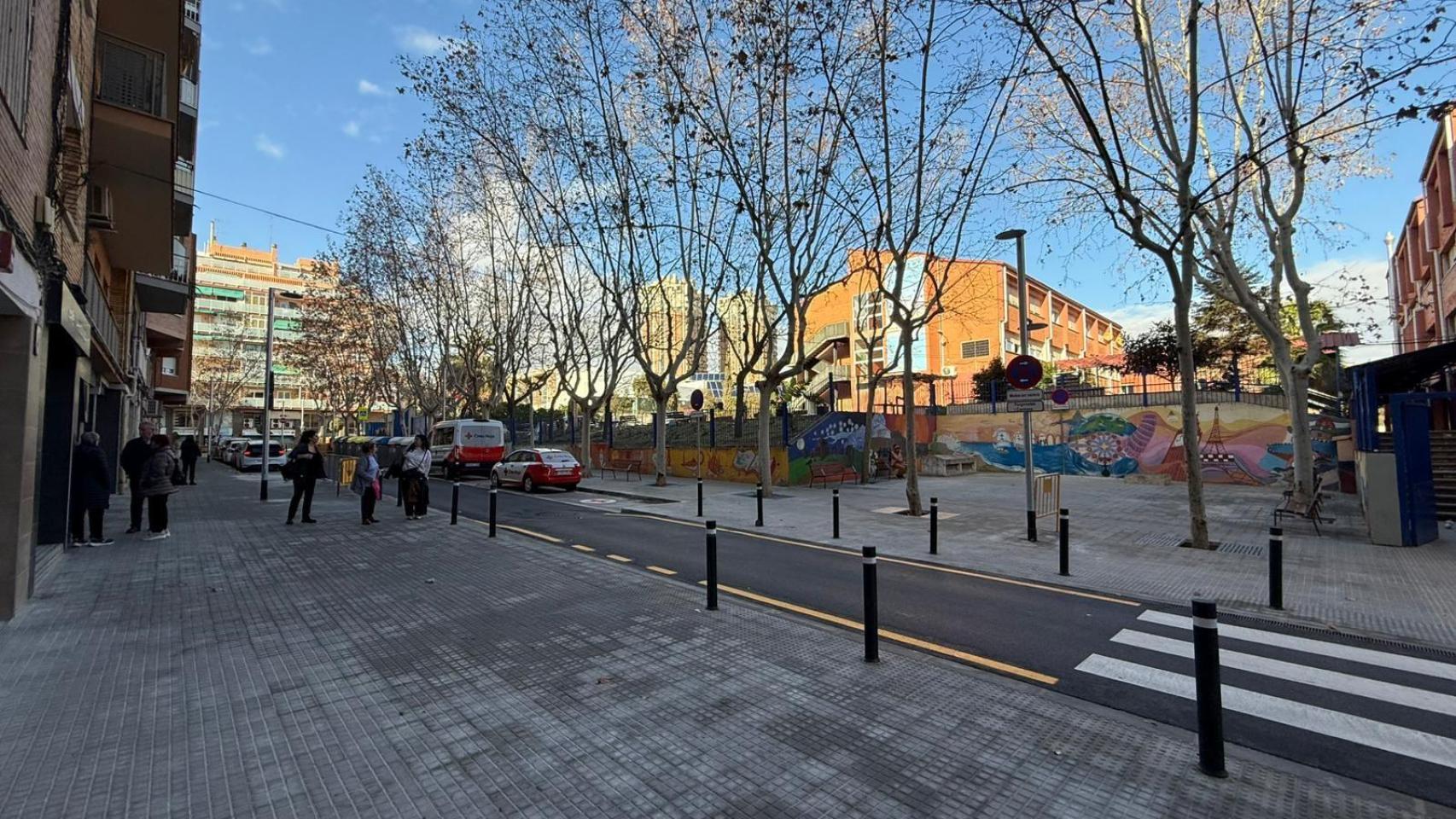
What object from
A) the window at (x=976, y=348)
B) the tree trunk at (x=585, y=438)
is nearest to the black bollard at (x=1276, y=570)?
→ the tree trunk at (x=585, y=438)

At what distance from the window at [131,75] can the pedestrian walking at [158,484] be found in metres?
5.83

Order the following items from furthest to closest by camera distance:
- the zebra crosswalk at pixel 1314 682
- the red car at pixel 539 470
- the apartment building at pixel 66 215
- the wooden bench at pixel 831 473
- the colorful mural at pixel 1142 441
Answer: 1. the wooden bench at pixel 831 473
2. the red car at pixel 539 470
3. the colorful mural at pixel 1142 441
4. the apartment building at pixel 66 215
5. the zebra crosswalk at pixel 1314 682

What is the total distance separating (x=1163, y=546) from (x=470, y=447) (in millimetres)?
21504

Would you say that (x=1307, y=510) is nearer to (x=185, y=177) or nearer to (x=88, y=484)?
(x=88, y=484)

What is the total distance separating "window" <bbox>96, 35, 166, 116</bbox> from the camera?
38.0 ft

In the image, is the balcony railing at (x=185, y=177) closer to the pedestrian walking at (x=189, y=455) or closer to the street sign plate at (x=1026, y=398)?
the pedestrian walking at (x=189, y=455)

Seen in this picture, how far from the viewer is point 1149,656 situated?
17.3 feet

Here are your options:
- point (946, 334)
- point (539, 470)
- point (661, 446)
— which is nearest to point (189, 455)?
point (539, 470)

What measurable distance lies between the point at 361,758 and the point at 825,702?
105 inches

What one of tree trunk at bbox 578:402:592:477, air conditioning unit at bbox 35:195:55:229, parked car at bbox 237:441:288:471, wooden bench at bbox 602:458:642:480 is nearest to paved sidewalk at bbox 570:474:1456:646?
tree trunk at bbox 578:402:592:477

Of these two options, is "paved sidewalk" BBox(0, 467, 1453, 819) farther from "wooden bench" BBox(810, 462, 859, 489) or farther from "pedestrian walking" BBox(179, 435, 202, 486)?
"pedestrian walking" BBox(179, 435, 202, 486)

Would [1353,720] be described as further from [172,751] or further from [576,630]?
[172,751]

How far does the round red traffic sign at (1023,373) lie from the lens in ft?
36.3

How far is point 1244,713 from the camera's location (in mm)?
4242
